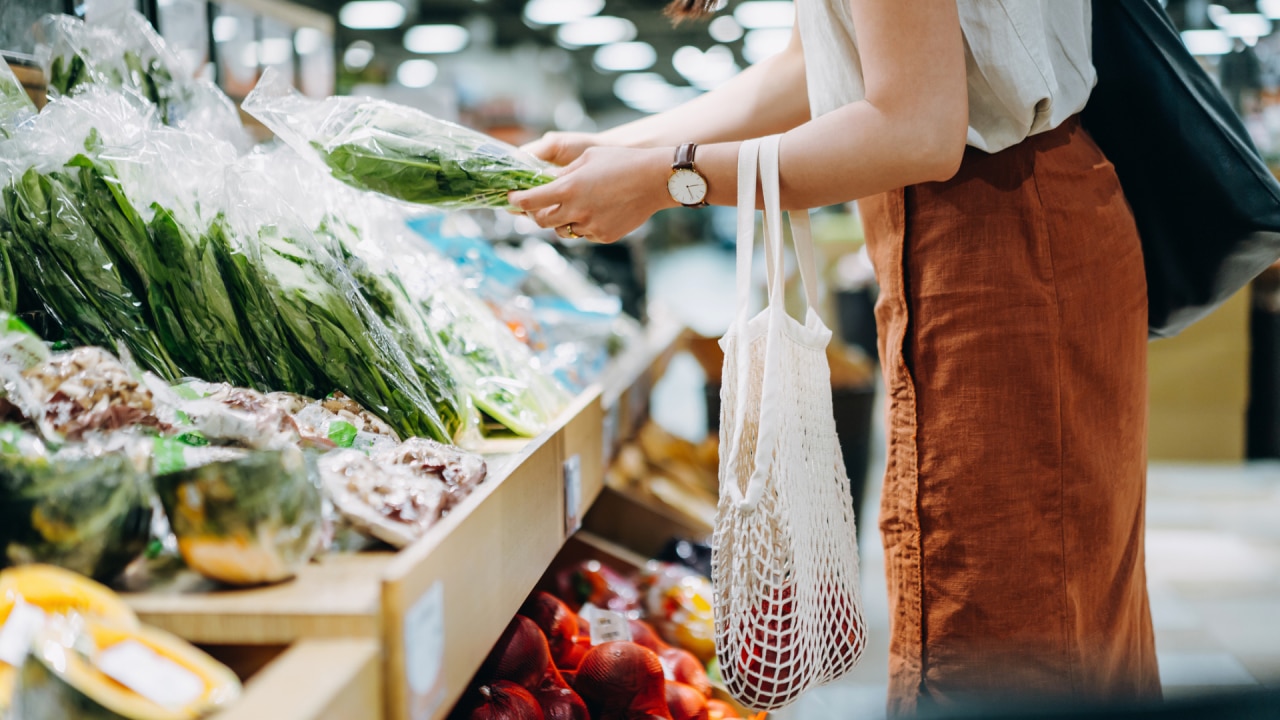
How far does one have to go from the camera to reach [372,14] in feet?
42.5

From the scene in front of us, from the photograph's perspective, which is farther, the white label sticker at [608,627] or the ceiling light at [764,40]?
the ceiling light at [764,40]

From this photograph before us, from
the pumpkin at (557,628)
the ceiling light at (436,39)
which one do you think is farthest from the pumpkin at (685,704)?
the ceiling light at (436,39)

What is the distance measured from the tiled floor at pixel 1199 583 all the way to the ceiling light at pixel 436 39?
10973 mm

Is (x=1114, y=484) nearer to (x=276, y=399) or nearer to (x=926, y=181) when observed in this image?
(x=926, y=181)

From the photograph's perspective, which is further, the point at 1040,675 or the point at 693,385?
the point at 693,385

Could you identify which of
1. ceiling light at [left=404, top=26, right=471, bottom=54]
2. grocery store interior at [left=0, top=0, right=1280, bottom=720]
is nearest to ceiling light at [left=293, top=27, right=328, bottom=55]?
grocery store interior at [left=0, top=0, right=1280, bottom=720]

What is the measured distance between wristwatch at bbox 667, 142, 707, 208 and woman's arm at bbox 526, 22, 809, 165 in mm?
380

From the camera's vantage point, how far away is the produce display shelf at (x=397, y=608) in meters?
0.64

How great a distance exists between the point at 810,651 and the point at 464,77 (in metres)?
14.2

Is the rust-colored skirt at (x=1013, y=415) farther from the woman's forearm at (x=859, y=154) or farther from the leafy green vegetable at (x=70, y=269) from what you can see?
the leafy green vegetable at (x=70, y=269)

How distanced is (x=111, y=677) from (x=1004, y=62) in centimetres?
98

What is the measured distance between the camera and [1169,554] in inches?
133

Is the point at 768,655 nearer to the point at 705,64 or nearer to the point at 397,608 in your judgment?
the point at 397,608

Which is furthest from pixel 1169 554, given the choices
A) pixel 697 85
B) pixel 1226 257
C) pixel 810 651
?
pixel 697 85
